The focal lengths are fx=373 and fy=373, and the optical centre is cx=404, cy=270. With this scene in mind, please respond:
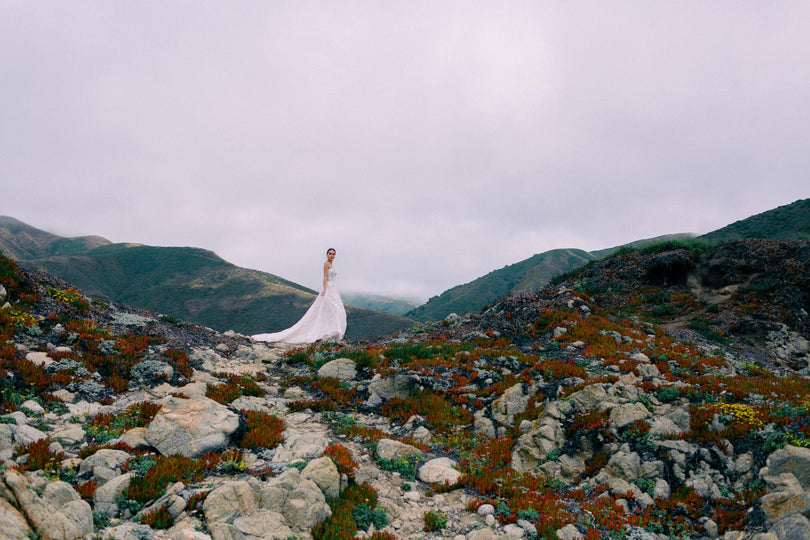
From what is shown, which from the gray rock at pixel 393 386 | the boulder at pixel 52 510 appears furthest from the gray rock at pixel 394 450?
the boulder at pixel 52 510

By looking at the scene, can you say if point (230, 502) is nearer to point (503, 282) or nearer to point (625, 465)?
point (625, 465)

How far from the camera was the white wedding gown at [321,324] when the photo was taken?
20.5m

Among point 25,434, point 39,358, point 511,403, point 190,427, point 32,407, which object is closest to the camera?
point 25,434

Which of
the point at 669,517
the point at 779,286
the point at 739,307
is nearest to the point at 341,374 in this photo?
the point at 669,517

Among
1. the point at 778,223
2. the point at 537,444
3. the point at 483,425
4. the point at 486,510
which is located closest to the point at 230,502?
the point at 486,510

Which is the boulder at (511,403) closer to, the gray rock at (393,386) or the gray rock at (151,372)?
the gray rock at (393,386)

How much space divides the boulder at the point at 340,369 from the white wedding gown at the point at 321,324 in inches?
250

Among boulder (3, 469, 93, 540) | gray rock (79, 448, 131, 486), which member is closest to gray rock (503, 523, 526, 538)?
boulder (3, 469, 93, 540)

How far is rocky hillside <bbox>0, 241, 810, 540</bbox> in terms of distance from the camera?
541 cm

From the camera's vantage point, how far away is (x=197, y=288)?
10619cm

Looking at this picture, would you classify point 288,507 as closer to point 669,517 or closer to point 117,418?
point 117,418

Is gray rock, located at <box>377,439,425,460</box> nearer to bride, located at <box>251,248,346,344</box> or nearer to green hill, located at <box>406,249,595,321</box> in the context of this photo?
bride, located at <box>251,248,346,344</box>

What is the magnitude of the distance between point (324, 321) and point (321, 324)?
24 centimetres

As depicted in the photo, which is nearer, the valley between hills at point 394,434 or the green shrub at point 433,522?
the valley between hills at point 394,434
